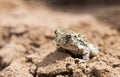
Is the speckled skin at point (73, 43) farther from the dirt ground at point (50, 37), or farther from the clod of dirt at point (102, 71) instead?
the clod of dirt at point (102, 71)

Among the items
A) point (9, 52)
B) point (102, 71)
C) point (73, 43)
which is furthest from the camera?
point (9, 52)

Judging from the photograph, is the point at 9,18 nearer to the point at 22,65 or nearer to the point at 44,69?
the point at 22,65

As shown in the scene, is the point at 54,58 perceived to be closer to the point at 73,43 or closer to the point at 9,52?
the point at 73,43

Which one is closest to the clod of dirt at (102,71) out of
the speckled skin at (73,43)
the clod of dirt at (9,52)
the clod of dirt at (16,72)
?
the speckled skin at (73,43)

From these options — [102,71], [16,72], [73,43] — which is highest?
[73,43]

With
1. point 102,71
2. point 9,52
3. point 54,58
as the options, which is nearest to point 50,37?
point 9,52

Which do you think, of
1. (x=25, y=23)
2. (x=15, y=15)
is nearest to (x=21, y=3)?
(x=15, y=15)

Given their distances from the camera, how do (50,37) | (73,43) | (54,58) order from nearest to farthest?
(73,43)
(54,58)
(50,37)
